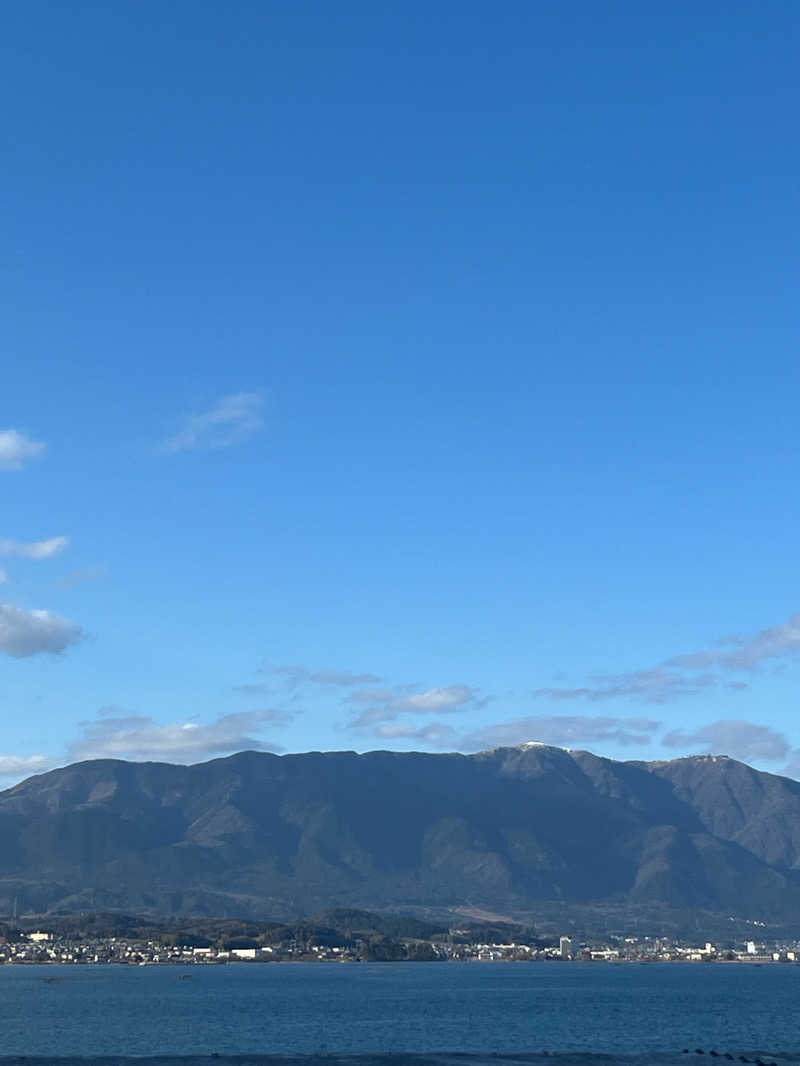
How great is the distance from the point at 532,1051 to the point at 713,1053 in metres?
22.8

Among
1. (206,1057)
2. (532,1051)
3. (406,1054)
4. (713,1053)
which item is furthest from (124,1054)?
(713,1053)

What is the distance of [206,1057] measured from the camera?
160m

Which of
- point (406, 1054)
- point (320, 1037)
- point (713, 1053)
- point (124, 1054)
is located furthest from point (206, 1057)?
point (713, 1053)

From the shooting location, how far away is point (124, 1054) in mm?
166750

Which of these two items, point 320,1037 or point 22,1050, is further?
point 320,1037

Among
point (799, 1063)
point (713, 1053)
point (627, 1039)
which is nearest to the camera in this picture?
point (799, 1063)

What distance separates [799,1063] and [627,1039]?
136 feet

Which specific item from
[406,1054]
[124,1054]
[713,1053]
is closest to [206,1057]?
[124,1054]

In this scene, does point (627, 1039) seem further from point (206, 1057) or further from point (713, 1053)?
point (206, 1057)

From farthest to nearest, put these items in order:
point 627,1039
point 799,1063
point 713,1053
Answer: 1. point 627,1039
2. point 713,1053
3. point 799,1063

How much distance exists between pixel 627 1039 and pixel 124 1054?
241 ft

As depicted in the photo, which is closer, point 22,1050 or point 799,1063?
point 799,1063

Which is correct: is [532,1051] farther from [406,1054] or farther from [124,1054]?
[124,1054]

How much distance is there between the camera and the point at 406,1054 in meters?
164
